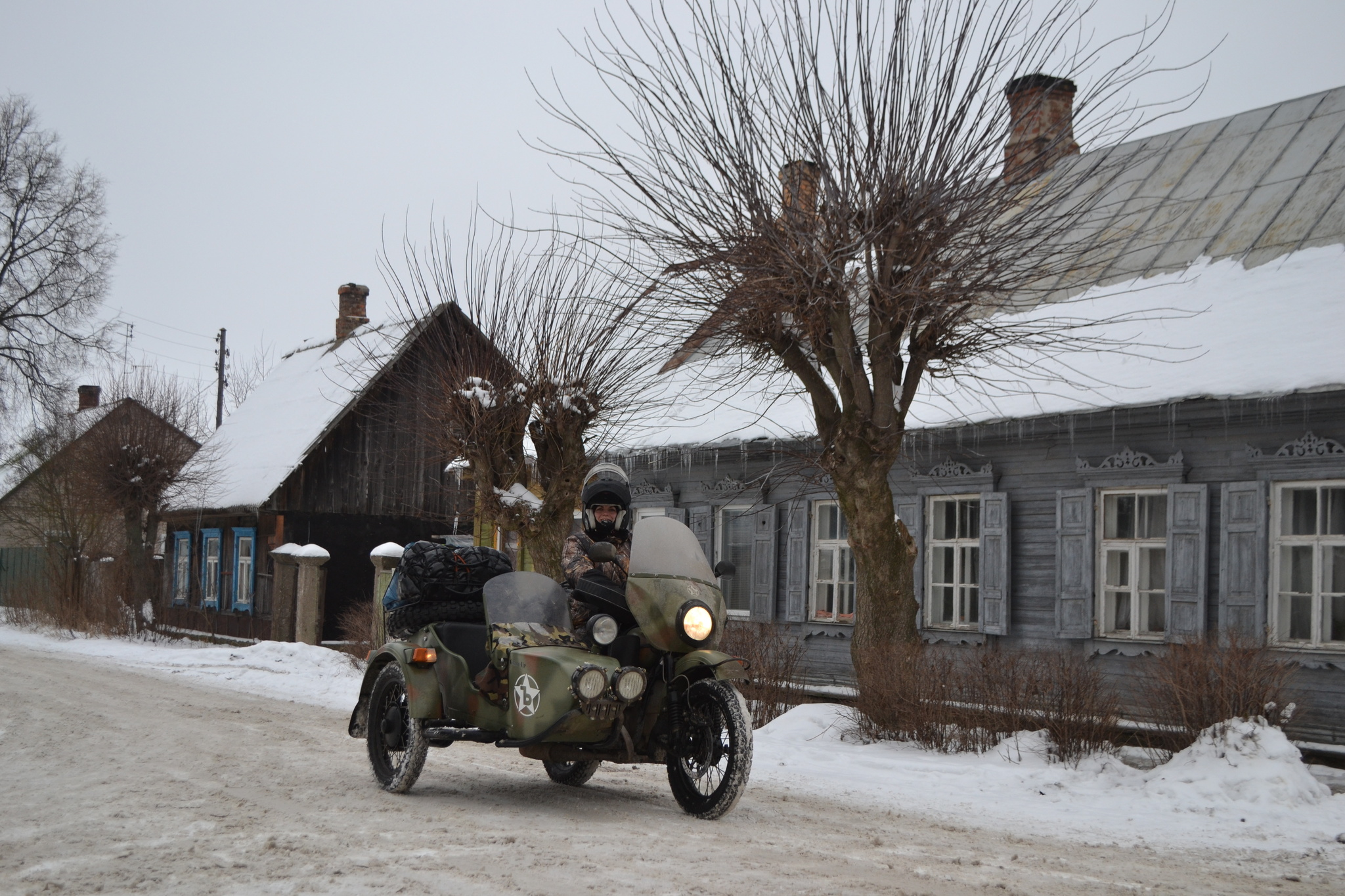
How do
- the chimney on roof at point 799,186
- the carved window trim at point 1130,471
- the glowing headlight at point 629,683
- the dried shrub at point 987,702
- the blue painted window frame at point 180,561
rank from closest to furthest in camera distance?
1. the glowing headlight at point 629,683
2. the dried shrub at point 987,702
3. the chimney on roof at point 799,186
4. the carved window trim at point 1130,471
5. the blue painted window frame at point 180,561

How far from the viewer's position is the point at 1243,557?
1153cm

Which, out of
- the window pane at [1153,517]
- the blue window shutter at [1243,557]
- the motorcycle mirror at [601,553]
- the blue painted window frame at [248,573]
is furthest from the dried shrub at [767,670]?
the blue painted window frame at [248,573]

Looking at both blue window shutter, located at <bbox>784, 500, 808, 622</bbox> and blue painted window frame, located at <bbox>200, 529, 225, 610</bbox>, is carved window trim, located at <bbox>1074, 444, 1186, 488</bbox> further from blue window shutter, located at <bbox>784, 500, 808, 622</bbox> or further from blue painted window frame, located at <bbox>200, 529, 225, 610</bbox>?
blue painted window frame, located at <bbox>200, 529, 225, 610</bbox>

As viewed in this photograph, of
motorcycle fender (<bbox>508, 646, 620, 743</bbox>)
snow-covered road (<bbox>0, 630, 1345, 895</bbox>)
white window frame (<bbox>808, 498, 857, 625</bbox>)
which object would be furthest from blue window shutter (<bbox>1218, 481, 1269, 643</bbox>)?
motorcycle fender (<bbox>508, 646, 620, 743</bbox>)

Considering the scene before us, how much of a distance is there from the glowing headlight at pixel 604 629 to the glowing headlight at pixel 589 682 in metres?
0.24

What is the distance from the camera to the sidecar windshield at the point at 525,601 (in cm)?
666

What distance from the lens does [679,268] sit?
10602mm

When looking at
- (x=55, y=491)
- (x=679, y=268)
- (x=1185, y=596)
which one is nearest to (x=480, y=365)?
(x=679, y=268)

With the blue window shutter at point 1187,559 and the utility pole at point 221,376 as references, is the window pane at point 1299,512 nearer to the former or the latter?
the blue window shutter at point 1187,559

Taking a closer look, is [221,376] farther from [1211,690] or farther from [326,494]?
[1211,690]

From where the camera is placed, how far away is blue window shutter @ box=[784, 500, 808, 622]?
1625cm

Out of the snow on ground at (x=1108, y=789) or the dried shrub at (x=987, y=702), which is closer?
the snow on ground at (x=1108, y=789)

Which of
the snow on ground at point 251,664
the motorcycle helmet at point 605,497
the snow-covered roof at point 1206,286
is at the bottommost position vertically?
the snow on ground at point 251,664

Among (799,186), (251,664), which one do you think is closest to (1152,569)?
(799,186)
